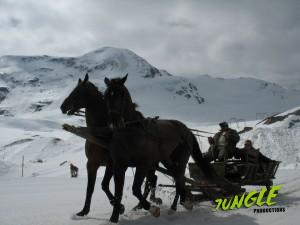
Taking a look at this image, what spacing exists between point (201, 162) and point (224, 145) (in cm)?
117

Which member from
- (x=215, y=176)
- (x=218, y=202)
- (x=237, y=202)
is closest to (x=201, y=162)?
(x=215, y=176)

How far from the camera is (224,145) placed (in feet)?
→ 30.2

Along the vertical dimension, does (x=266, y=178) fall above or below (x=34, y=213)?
above

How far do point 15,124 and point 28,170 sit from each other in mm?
89697

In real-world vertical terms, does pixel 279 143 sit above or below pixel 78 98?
below

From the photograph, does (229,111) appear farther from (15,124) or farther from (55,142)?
(55,142)

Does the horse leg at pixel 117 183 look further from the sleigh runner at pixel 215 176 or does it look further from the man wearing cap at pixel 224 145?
the man wearing cap at pixel 224 145

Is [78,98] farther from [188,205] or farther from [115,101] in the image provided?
[188,205]

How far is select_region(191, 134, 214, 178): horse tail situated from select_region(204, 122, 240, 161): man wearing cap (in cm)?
104

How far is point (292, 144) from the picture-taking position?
26766 mm

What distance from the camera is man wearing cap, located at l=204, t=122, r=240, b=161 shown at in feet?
30.1

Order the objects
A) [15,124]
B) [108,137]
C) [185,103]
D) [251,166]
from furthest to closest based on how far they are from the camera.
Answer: [185,103]
[15,124]
[251,166]
[108,137]

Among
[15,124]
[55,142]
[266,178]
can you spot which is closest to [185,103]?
[15,124]

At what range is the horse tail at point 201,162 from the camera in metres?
8.20
